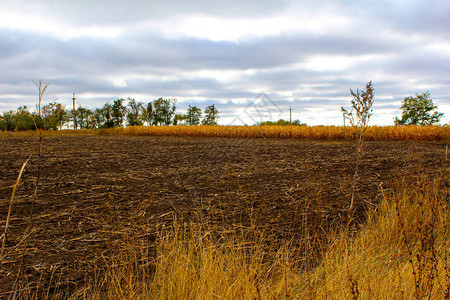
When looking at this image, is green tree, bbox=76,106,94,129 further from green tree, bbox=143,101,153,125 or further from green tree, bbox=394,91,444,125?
green tree, bbox=394,91,444,125

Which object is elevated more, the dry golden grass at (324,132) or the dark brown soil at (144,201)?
the dry golden grass at (324,132)

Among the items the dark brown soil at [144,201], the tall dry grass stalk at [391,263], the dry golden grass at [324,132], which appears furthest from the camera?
the dry golden grass at [324,132]

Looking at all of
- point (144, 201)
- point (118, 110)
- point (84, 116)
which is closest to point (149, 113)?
point (118, 110)

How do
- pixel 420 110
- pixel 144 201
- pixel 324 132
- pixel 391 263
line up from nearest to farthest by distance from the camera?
pixel 391 263 → pixel 144 201 → pixel 324 132 → pixel 420 110

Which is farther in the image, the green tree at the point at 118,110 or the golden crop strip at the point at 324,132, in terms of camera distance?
the green tree at the point at 118,110

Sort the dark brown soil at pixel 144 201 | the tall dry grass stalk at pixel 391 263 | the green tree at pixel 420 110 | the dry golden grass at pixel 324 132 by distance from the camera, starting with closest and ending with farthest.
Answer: the tall dry grass stalk at pixel 391 263 < the dark brown soil at pixel 144 201 < the dry golden grass at pixel 324 132 < the green tree at pixel 420 110

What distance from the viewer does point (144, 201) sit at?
14.0 feet

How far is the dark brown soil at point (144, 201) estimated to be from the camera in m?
2.79

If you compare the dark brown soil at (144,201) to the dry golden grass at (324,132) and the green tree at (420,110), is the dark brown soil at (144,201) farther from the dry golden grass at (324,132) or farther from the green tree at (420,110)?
the green tree at (420,110)

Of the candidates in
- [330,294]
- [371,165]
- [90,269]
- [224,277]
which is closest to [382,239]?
[330,294]

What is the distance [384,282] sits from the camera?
6.90ft

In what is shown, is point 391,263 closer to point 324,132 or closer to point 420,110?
point 324,132

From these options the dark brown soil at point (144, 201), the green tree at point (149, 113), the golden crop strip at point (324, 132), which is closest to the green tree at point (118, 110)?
the green tree at point (149, 113)

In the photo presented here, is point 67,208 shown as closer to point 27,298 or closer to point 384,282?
point 27,298
